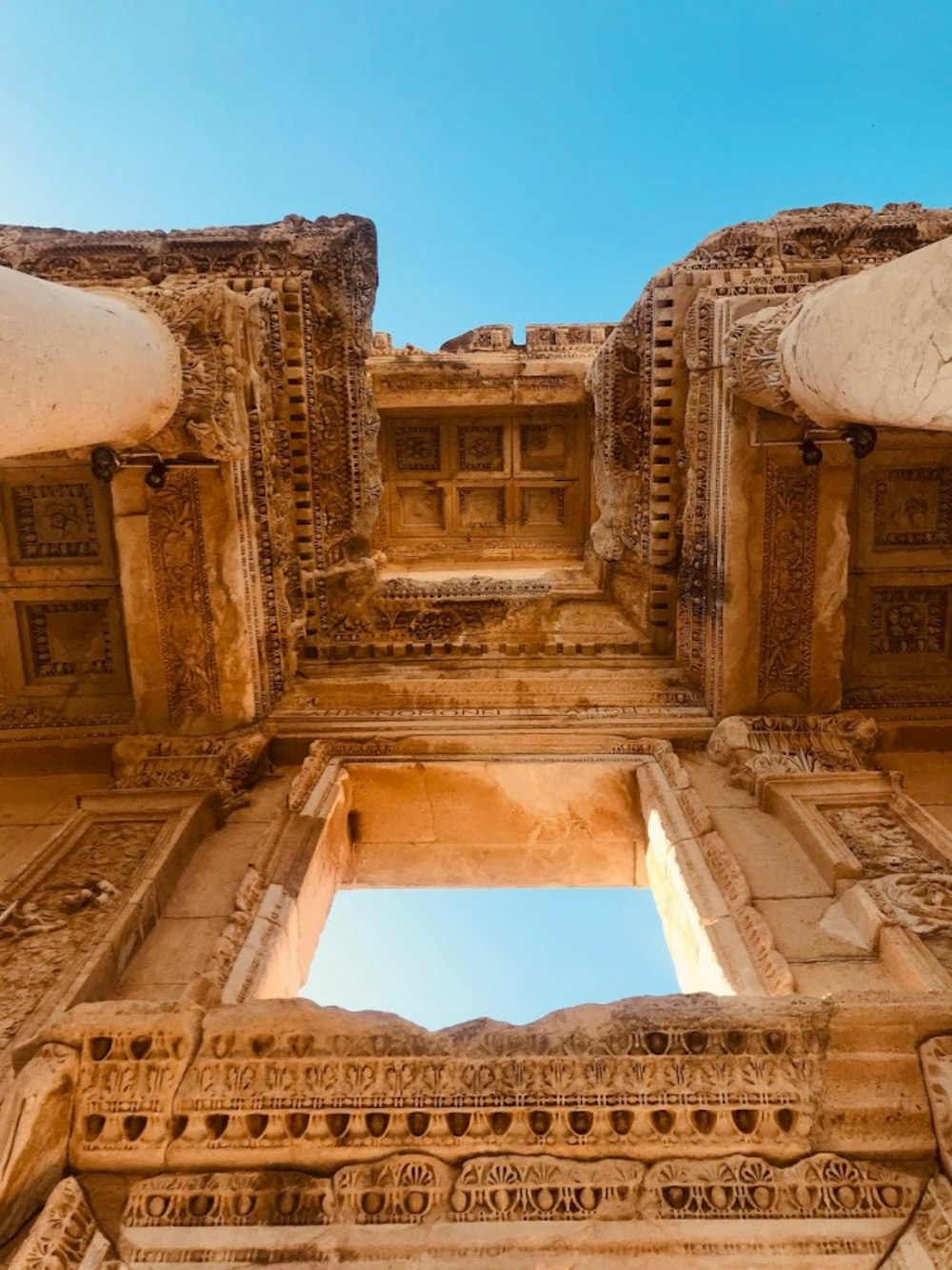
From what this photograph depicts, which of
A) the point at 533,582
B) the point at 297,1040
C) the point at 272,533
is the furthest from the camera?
the point at 533,582

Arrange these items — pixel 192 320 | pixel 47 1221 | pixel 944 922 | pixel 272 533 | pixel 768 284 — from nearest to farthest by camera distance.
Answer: pixel 47 1221, pixel 944 922, pixel 192 320, pixel 768 284, pixel 272 533

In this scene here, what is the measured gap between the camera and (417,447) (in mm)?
9164

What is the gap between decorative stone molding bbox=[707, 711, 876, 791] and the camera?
5277 mm

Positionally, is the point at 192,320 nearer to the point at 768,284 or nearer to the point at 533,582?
the point at 533,582

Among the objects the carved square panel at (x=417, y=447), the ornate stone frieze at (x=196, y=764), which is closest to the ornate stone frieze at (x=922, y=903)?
the ornate stone frieze at (x=196, y=764)

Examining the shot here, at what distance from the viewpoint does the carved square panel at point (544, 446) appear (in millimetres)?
9086

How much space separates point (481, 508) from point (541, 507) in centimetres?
71

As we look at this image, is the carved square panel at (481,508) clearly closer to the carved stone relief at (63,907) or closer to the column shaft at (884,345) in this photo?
the column shaft at (884,345)

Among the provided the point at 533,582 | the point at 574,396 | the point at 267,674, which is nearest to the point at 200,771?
the point at 267,674

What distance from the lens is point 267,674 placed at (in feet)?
20.2

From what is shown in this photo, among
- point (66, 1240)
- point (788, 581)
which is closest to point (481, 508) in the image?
point (788, 581)

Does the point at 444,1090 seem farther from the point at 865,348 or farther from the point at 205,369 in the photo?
the point at 205,369

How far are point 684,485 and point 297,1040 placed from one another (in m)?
4.96

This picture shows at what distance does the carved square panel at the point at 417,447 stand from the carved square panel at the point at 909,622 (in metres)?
4.97
